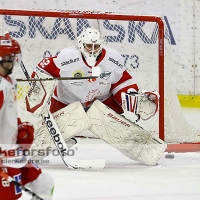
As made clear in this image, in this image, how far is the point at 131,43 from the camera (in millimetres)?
4754

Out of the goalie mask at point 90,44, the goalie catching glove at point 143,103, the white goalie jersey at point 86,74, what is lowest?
the goalie catching glove at point 143,103

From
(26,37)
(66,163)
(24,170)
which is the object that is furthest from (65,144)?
Answer: (26,37)

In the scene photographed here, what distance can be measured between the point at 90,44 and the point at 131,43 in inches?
55.4

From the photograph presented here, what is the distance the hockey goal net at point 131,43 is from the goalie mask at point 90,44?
0.45 meters

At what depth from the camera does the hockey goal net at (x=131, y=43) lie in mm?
3961

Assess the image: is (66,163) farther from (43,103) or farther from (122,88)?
(122,88)

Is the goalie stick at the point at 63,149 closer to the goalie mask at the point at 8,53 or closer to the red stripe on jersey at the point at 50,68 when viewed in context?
the red stripe on jersey at the point at 50,68

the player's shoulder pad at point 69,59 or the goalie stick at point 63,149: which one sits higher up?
the player's shoulder pad at point 69,59

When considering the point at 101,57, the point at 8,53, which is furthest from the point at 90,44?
the point at 8,53

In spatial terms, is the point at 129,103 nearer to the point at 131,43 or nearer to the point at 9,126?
the point at 131,43

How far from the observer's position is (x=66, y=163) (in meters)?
3.30

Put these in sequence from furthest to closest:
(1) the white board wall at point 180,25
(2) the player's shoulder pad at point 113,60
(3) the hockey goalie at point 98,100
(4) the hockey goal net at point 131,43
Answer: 1. (1) the white board wall at point 180,25
2. (4) the hockey goal net at point 131,43
3. (2) the player's shoulder pad at point 113,60
4. (3) the hockey goalie at point 98,100

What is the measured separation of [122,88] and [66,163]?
1.90 feet

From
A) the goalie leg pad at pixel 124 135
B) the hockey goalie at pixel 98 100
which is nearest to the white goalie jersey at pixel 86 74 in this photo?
the hockey goalie at pixel 98 100
